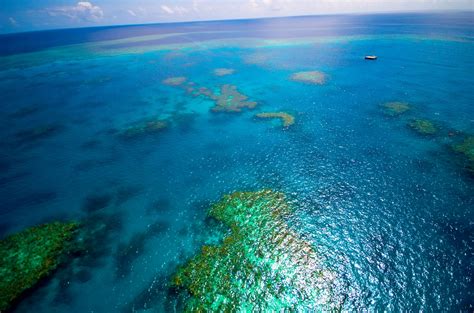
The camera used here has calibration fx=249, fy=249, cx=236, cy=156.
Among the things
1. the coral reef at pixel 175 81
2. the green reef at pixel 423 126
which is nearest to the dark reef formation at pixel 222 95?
the coral reef at pixel 175 81

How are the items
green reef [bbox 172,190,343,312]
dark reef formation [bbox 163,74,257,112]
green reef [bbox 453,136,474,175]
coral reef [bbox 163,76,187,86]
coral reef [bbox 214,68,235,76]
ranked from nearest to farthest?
1. green reef [bbox 172,190,343,312]
2. green reef [bbox 453,136,474,175]
3. dark reef formation [bbox 163,74,257,112]
4. coral reef [bbox 163,76,187,86]
5. coral reef [bbox 214,68,235,76]

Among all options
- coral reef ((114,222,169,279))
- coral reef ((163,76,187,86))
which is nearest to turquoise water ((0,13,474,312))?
coral reef ((114,222,169,279))

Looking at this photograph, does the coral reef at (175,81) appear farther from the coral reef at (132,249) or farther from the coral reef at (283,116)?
the coral reef at (132,249)

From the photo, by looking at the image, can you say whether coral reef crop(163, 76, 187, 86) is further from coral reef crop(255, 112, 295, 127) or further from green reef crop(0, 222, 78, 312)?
green reef crop(0, 222, 78, 312)

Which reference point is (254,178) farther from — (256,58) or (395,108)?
(256,58)

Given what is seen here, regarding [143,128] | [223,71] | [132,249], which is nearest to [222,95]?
[143,128]

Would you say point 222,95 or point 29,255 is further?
point 222,95
